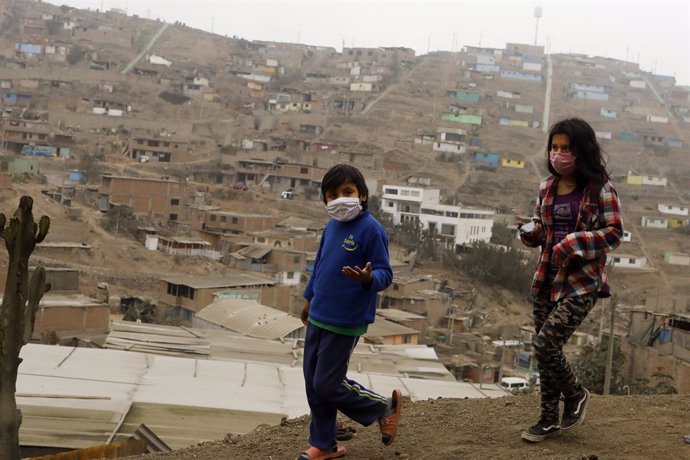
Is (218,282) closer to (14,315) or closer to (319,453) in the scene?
(14,315)

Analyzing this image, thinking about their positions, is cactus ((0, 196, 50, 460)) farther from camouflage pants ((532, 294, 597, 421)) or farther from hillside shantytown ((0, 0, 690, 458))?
camouflage pants ((532, 294, 597, 421))

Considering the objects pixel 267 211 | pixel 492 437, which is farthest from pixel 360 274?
pixel 267 211

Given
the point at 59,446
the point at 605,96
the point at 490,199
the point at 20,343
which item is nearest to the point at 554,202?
the point at 20,343

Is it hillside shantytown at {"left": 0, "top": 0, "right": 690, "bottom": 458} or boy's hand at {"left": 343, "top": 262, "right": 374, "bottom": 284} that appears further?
hillside shantytown at {"left": 0, "top": 0, "right": 690, "bottom": 458}

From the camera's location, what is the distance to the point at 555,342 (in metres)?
3.81

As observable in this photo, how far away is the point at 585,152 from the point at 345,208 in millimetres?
1042

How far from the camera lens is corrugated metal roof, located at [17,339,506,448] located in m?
7.00

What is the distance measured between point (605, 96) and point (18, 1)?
5571 centimetres

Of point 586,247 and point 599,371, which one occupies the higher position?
point 586,247

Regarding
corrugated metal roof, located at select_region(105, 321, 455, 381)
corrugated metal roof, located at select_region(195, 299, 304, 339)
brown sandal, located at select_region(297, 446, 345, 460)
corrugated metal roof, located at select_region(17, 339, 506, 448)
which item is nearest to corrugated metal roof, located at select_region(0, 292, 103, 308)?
corrugated metal roof, located at select_region(195, 299, 304, 339)

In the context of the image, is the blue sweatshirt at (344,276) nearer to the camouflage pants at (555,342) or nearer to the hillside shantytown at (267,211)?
the camouflage pants at (555,342)

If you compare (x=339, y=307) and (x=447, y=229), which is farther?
(x=447, y=229)

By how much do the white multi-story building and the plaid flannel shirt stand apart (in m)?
36.3

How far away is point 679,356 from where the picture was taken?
14891 millimetres
